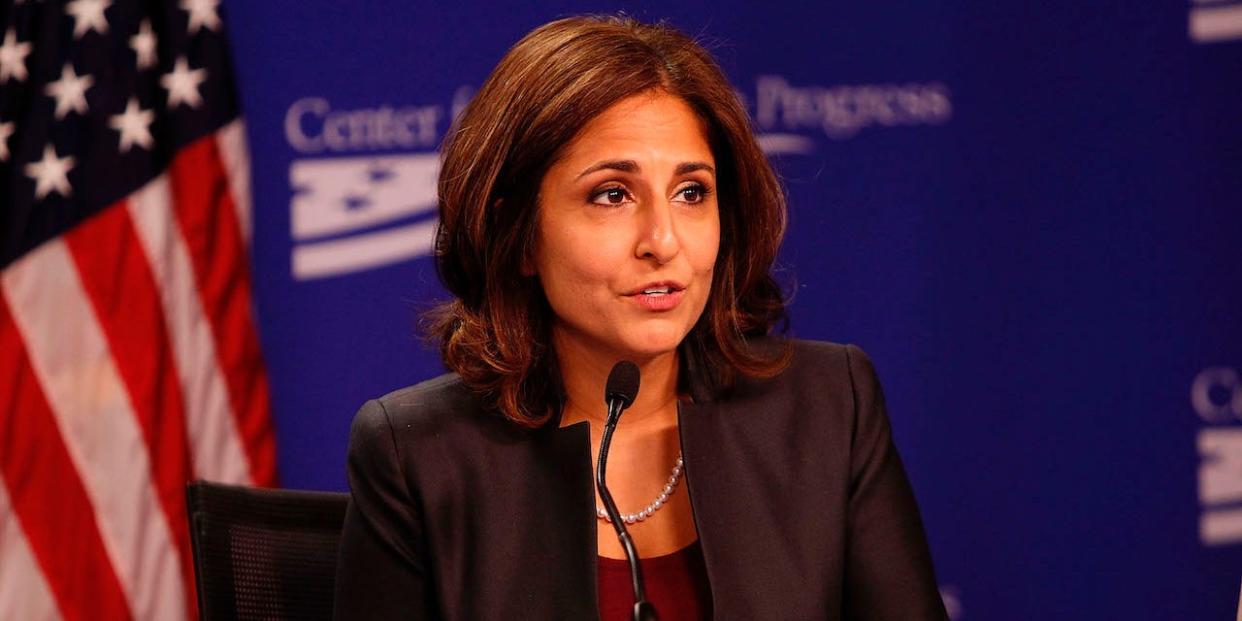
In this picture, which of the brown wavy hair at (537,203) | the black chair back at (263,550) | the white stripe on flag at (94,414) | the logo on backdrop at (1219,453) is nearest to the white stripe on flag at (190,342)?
the white stripe on flag at (94,414)

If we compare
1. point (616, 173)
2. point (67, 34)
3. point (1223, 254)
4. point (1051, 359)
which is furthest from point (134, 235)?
point (1223, 254)

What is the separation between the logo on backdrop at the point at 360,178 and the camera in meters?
3.30

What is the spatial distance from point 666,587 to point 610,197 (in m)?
0.51

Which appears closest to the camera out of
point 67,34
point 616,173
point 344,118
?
point 616,173

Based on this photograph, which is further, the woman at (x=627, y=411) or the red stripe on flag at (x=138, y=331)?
the red stripe on flag at (x=138, y=331)

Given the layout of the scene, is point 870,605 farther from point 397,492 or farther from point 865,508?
point 397,492

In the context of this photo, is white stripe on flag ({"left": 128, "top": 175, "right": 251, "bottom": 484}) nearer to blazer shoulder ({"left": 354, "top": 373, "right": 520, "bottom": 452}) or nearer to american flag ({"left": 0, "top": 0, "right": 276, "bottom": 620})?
american flag ({"left": 0, "top": 0, "right": 276, "bottom": 620})

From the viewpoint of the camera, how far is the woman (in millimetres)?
1657

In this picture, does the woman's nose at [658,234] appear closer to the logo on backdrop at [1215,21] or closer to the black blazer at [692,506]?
the black blazer at [692,506]

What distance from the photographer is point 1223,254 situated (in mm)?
3230

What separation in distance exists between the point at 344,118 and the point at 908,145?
4.67 ft

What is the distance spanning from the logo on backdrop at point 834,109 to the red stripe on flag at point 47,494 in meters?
1.84

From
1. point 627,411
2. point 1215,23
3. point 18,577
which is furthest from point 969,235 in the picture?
point 18,577

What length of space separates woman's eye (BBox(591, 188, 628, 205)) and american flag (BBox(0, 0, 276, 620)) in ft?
5.89
